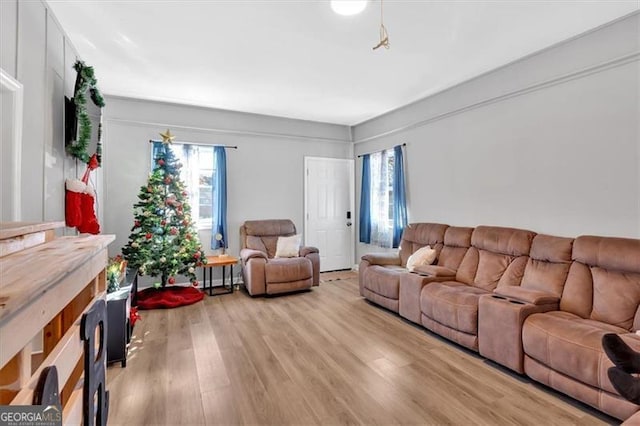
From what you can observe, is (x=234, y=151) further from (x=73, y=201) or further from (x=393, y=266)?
(x=393, y=266)

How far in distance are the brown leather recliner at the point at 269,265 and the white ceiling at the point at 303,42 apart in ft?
6.98

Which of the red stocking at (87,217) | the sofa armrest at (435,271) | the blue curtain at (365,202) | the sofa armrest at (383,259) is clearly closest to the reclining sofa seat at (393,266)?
the sofa armrest at (383,259)

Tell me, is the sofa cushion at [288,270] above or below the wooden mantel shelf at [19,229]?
below

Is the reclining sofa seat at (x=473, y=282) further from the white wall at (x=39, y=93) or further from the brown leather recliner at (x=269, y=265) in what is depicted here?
the white wall at (x=39, y=93)

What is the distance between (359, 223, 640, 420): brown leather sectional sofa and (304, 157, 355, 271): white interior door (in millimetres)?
2353

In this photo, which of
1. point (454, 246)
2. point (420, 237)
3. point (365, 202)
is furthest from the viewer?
point (365, 202)

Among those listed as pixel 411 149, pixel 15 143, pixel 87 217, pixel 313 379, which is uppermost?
pixel 411 149

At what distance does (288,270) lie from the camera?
178 inches

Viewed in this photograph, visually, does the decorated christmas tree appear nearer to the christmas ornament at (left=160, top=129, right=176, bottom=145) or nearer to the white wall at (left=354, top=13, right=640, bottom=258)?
the christmas ornament at (left=160, top=129, right=176, bottom=145)

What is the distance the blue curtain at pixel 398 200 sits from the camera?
4.90 meters

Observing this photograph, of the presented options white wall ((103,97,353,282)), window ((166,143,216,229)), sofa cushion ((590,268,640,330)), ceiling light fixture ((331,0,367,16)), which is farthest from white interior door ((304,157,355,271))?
sofa cushion ((590,268,640,330))

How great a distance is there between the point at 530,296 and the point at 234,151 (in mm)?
4469

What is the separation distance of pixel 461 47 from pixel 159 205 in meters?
3.99

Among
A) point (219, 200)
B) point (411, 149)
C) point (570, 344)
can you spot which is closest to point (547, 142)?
point (411, 149)
